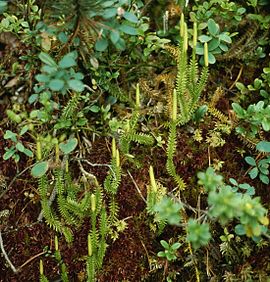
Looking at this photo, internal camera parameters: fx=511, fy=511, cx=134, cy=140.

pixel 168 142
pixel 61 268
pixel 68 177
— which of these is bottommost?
pixel 61 268

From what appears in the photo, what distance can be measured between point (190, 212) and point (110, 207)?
0.28m

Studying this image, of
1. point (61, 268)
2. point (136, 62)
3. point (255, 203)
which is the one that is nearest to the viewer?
point (255, 203)

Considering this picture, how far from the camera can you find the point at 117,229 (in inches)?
68.2

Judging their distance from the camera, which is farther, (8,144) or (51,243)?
(8,144)

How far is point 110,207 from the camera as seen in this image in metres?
1.71

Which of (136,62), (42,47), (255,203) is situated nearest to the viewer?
(255,203)

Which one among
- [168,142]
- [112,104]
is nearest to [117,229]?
[168,142]

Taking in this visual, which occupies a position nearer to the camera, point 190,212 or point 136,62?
point 190,212

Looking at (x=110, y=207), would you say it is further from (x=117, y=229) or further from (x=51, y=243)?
(x=51, y=243)

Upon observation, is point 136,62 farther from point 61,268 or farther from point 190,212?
point 61,268

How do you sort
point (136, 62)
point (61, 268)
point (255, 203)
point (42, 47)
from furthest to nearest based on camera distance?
point (136, 62), point (42, 47), point (61, 268), point (255, 203)

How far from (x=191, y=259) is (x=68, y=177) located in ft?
1.63

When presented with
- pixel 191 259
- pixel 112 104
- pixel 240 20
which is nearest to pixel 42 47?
pixel 112 104

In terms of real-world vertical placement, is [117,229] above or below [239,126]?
below
